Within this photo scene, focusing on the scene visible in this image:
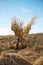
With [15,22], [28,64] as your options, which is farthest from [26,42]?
[28,64]

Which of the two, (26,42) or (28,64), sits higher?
(28,64)

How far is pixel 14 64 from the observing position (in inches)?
407

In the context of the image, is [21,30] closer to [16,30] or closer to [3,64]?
[16,30]

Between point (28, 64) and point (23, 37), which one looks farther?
point (23, 37)

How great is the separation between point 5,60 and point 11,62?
30 cm

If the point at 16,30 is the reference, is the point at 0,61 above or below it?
above

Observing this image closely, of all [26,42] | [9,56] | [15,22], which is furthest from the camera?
[26,42]

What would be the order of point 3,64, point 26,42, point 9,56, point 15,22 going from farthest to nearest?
point 26,42, point 15,22, point 9,56, point 3,64

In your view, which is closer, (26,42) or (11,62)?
(11,62)

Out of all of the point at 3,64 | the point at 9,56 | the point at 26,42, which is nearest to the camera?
the point at 3,64

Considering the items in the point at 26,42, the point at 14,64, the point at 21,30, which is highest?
the point at 14,64

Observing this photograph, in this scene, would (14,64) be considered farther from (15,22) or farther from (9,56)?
(15,22)

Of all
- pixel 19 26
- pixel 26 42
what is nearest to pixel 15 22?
pixel 19 26

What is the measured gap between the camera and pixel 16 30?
25.6 meters
